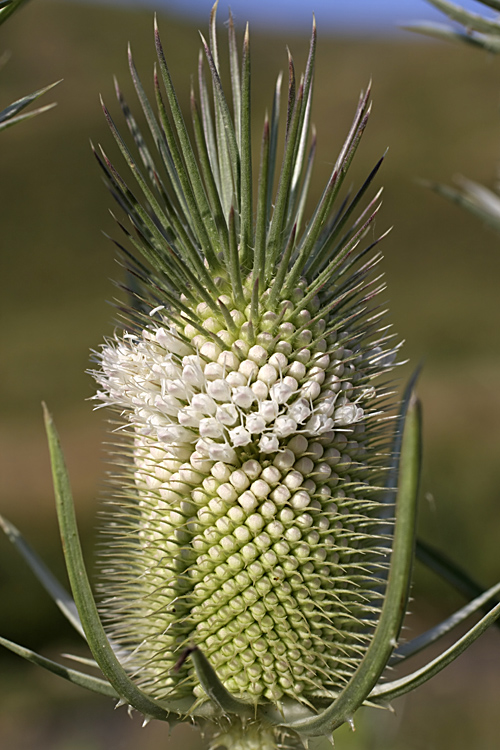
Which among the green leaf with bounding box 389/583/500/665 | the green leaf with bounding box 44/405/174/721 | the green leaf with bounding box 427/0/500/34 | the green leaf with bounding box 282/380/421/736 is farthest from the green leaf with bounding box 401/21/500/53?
the green leaf with bounding box 44/405/174/721

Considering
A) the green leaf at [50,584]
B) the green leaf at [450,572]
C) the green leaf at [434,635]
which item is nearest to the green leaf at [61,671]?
the green leaf at [50,584]

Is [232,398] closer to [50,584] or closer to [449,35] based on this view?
[50,584]

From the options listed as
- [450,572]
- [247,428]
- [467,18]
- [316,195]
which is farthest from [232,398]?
[316,195]

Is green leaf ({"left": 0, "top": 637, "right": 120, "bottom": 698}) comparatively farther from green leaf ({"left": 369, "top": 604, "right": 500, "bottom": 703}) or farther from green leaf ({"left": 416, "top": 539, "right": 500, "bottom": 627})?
green leaf ({"left": 416, "top": 539, "right": 500, "bottom": 627})

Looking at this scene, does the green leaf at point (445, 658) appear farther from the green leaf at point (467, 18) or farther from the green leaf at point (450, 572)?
the green leaf at point (467, 18)

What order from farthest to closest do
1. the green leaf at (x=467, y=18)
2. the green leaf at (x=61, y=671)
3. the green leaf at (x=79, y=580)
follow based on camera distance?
1. the green leaf at (x=467, y=18)
2. the green leaf at (x=61, y=671)
3. the green leaf at (x=79, y=580)

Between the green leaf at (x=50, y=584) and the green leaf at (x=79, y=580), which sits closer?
the green leaf at (x=79, y=580)
